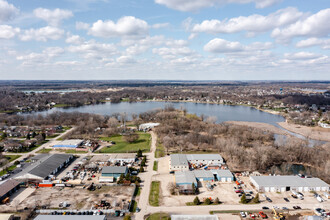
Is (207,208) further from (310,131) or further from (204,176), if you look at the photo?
(310,131)

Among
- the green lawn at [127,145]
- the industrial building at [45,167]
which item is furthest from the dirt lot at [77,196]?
the green lawn at [127,145]

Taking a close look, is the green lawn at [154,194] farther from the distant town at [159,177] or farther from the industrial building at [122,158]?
the industrial building at [122,158]

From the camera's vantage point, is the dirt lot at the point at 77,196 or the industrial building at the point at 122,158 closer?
the dirt lot at the point at 77,196

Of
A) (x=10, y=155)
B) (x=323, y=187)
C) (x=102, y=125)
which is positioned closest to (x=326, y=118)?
(x=323, y=187)

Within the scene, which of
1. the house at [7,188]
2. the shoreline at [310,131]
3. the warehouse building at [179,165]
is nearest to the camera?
the house at [7,188]

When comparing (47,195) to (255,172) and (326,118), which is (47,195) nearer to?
(255,172)
